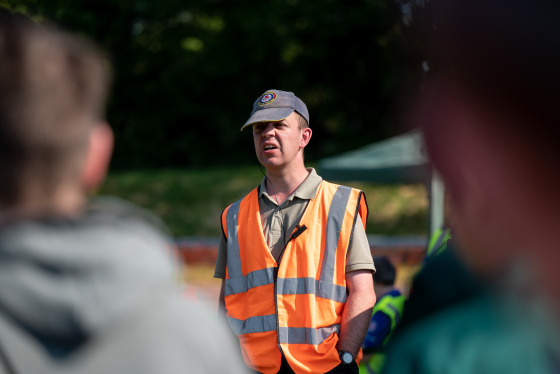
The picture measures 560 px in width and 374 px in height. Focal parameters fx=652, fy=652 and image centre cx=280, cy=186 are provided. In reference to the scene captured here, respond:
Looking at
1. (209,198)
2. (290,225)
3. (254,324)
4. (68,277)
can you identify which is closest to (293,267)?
(290,225)

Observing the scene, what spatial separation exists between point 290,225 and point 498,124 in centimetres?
248

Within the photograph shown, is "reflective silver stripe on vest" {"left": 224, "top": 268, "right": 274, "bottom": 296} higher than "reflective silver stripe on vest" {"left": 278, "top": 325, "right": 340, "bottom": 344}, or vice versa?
"reflective silver stripe on vest" {"left": 224, "top": 268, "right": 274, "bottom": 296}

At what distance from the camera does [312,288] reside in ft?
10.7

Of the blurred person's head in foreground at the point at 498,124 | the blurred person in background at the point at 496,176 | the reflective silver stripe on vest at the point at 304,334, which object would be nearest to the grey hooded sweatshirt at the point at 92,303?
the blurred person in background at the point at 496,176

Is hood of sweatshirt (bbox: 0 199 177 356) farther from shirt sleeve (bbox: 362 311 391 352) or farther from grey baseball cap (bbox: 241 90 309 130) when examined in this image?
shirt sleeve (bbox: 362 311 391 352)

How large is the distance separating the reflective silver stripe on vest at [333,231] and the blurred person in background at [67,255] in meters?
2.03

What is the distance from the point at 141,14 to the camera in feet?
94.8

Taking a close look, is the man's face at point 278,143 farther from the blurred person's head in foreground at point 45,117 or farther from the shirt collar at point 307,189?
the blurred person's head in foreground at point 45,117

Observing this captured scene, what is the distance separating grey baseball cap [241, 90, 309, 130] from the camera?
142 inches

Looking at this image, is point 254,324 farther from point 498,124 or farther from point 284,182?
point 498,124

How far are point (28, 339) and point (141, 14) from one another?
29.4 meters

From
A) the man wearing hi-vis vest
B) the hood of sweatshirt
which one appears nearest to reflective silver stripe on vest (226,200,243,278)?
the man wearing hi-vis vest

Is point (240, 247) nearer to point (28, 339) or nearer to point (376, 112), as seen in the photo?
point (28, 339)

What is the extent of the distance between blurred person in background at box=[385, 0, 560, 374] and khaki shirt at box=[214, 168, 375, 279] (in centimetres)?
218
